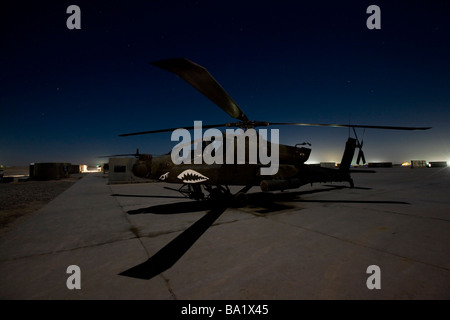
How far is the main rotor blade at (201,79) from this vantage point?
330 cm

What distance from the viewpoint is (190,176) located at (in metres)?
6.93

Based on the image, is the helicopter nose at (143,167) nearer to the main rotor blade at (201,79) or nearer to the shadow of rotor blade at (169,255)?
the shadow of rotor blade at (169,255)

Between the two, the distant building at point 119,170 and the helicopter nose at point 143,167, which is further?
the distant building at point 119,170

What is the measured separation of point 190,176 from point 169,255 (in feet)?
12.5

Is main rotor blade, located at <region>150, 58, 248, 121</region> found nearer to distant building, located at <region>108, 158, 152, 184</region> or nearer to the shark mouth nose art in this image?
the shark mouth nose art

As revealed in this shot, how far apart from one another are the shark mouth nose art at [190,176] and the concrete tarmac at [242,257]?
1581mm

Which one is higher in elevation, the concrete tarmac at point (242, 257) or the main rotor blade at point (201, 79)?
the main rotor blade at point (201, 79)

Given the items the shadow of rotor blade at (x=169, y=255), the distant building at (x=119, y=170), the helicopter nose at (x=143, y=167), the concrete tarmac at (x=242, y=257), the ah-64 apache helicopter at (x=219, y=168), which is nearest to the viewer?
the concrete tarmac at (x=242, y=257)

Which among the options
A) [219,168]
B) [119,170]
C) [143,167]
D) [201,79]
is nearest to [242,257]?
[201,79]

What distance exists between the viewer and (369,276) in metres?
2.56

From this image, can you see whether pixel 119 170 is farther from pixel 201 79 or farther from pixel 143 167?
pixel 201 79

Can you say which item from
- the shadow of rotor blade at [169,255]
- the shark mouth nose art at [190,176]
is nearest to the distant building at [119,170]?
the shark mouth nose art at [190,176]
